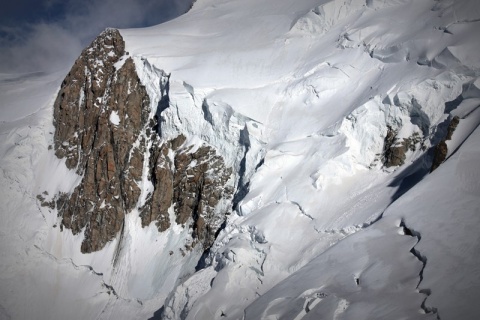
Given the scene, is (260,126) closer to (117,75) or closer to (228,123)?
(228,123)

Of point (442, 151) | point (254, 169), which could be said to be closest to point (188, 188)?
point (254, 169)

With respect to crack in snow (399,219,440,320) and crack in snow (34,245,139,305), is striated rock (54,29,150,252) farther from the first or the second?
crack in snow (399,219,440,320)

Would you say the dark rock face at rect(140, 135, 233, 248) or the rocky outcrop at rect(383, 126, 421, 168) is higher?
the rocky outcrop at rect(383, 126, 421, 168)

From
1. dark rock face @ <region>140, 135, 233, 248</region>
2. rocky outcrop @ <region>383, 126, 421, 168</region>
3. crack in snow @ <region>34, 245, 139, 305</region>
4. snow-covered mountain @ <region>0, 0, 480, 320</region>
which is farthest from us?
crack in snow @ <region>34, 245, 139, 305</region>

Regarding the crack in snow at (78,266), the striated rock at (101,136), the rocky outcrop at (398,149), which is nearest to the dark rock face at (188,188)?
the striated rock at (101,136)

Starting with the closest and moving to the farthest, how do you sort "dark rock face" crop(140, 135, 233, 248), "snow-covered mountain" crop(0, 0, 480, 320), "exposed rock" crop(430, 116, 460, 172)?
"snow-covered mountain" crop(0, 0, 480, 320), "exposed rock" crop(430, 116, 460, 172), "dark rock face" crop(140, 135, 233, 248)

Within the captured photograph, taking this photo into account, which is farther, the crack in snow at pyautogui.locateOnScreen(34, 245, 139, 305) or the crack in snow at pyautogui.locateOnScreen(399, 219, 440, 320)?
the crack in snow at pyautogui.locateOnScreen(34, 245, 139, 305)

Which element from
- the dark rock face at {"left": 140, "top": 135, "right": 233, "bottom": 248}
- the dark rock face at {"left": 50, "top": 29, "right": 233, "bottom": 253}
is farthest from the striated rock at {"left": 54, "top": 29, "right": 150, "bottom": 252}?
the dark rock face at {"left": 140, "top": 135, "right": 233, "bottom": 248}

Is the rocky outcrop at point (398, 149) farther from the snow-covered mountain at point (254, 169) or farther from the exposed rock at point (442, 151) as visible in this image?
the exposed rock at point (442, 151)

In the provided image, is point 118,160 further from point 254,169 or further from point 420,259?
point 420,259
